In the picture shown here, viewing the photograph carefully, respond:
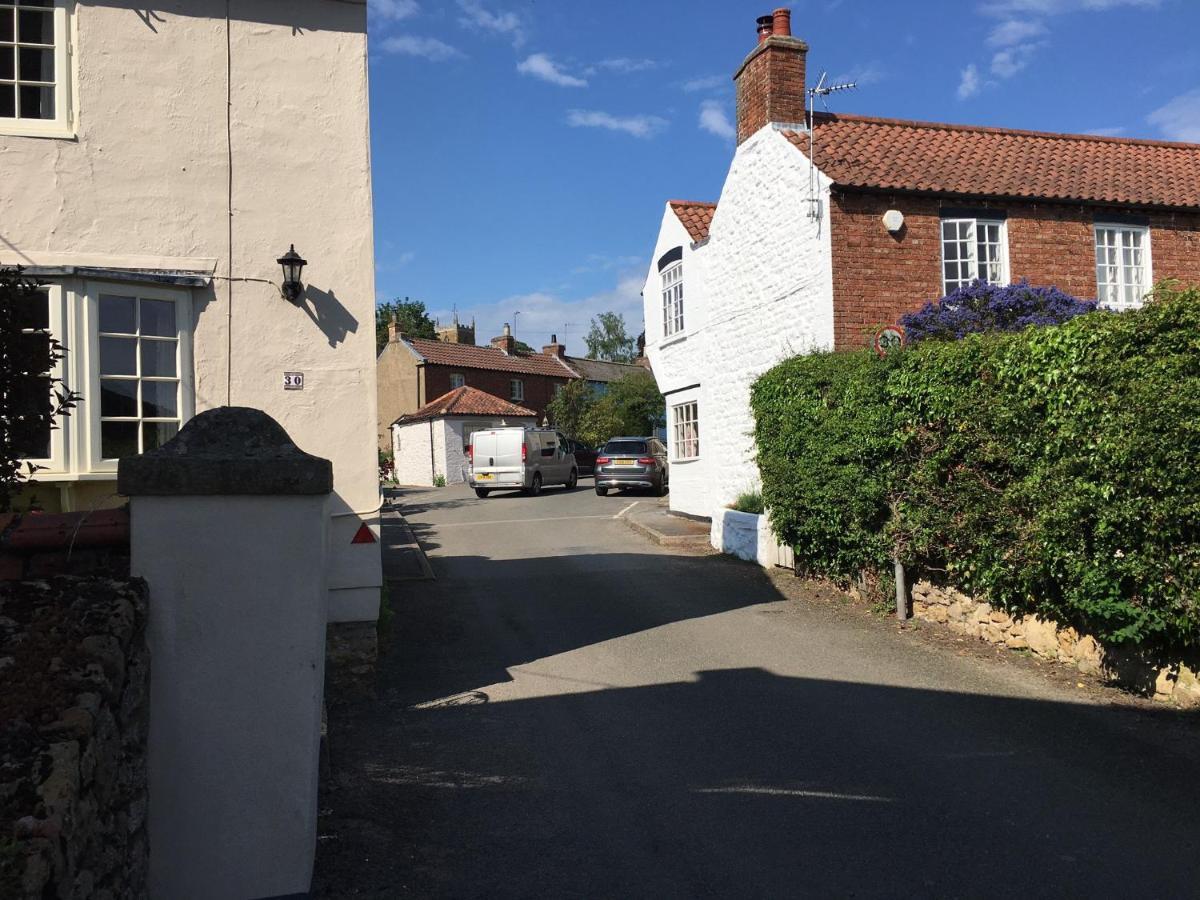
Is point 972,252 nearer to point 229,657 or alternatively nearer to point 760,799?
point 760,799

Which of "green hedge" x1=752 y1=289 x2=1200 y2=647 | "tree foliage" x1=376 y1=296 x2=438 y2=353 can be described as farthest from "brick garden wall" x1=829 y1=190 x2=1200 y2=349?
"tree foliage" x1=376 y1=296 x2=438 y2=353

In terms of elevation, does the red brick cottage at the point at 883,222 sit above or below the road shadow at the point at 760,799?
above

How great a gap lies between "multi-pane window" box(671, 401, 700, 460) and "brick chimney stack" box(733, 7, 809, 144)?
6274 mm

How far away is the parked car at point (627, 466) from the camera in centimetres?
2764

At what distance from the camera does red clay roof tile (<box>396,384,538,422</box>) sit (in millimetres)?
40562

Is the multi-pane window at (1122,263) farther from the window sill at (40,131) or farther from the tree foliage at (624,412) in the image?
the tree foliage at (624,412)

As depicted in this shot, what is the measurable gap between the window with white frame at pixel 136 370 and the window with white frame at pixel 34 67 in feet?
4.71

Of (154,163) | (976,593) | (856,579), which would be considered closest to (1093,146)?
(856,579)

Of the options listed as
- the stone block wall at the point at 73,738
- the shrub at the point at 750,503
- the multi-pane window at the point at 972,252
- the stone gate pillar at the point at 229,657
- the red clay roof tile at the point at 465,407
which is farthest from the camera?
the red clay roof tile at the point at 465,407

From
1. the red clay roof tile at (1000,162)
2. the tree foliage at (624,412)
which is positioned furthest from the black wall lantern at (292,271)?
the tree foliage at (624,412)

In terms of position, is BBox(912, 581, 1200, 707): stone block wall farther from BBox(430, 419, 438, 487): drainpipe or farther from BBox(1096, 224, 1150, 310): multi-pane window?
BBox(430, 419, 438, 487): drainpipe

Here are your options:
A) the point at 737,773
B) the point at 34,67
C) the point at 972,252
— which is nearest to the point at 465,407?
the point at 972,252

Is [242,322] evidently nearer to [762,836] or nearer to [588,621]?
[588,621]

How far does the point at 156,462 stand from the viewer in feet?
11.7
